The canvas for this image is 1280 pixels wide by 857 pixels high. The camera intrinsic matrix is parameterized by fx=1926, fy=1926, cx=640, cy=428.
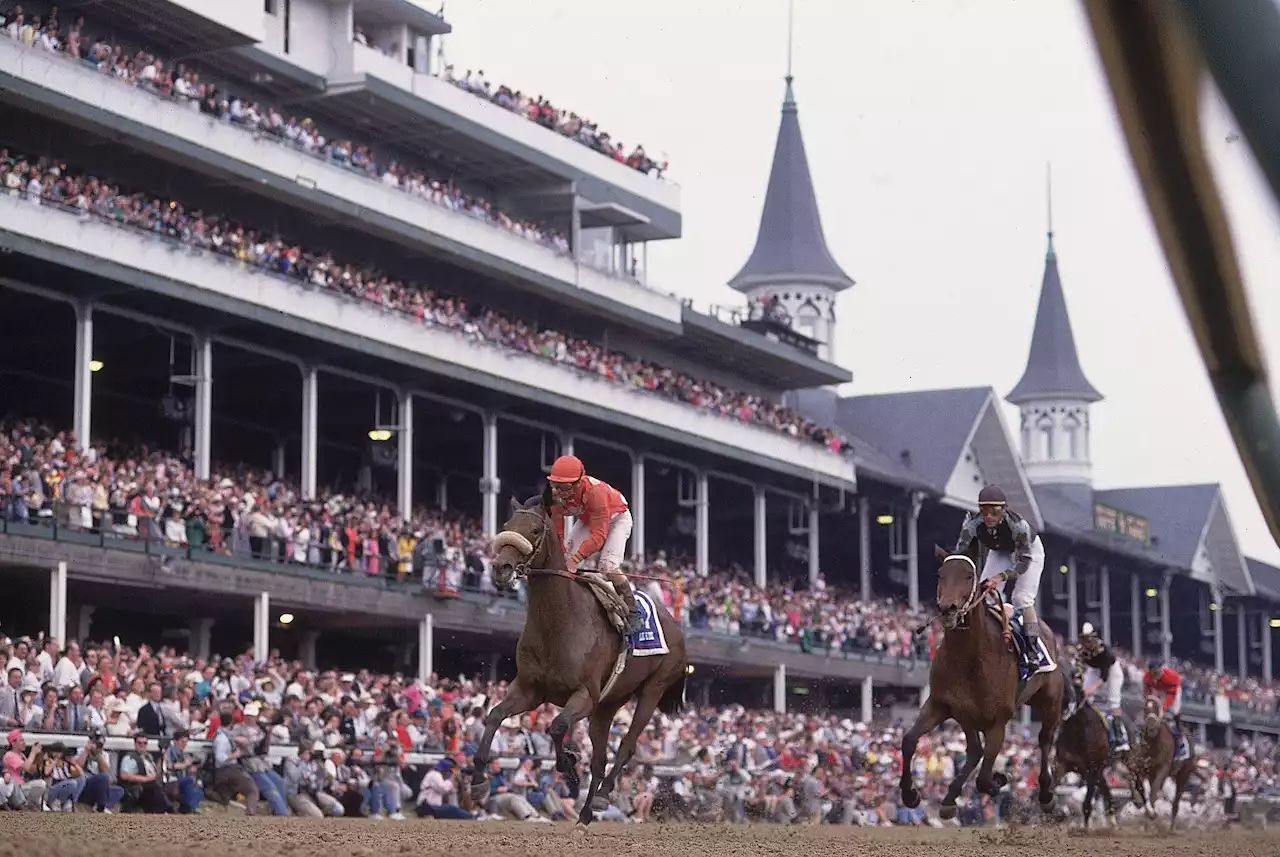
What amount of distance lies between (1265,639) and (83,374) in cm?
5731

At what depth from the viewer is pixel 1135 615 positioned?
63.7 metres

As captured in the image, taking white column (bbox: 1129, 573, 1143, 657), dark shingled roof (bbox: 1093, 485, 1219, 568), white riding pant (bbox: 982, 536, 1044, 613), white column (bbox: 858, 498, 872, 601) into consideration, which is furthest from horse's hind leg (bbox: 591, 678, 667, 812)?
dark shingled roof (bbox: 1093, 485, 1219, 568)

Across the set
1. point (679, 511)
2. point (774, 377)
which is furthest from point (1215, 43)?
point (774, 377)

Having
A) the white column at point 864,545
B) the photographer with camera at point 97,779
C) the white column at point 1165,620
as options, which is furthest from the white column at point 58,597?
the white column at point 1165,620

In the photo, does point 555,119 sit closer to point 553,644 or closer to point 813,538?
point 813,538

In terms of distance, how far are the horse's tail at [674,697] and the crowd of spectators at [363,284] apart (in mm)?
15904

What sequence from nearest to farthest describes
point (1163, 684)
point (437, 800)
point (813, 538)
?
point (437, 800) → point (1163, 684) → point (813, 538)

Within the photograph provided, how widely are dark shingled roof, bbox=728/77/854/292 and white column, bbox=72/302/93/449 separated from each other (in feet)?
162

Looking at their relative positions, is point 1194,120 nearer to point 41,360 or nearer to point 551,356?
point 41,360

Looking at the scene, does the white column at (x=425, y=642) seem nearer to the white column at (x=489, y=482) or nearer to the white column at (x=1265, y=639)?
the white column at (x=489, y=482)

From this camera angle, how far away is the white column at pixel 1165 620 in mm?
63000

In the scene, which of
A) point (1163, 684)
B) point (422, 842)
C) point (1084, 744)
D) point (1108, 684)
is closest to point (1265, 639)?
point (1163, 684)

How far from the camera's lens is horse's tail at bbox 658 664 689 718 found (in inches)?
561

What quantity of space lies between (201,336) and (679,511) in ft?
55.7
